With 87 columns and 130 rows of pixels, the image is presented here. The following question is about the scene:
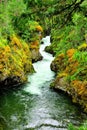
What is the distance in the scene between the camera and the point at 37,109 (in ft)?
77.3

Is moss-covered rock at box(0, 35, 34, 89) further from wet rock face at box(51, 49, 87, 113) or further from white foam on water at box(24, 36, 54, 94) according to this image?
wet rock face at box(51, 49, 87, 113)

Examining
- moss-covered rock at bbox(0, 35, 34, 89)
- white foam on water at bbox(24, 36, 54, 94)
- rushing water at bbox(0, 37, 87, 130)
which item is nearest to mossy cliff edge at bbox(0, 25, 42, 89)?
moss-covered rock at bbox(0, 35, 34, 89)

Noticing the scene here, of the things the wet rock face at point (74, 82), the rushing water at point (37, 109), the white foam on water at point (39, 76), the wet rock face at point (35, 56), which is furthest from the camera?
the wet rock face at point (35, 56)

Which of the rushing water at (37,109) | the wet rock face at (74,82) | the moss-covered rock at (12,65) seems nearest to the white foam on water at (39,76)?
the rushing water at (37,109)

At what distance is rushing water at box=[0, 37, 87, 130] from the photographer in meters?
20.3

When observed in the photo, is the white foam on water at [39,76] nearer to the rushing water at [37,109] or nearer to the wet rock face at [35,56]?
the rushing water at [37,109]

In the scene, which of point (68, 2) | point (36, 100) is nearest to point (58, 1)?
point (68, 2)

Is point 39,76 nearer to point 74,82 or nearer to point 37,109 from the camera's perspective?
point 74,82

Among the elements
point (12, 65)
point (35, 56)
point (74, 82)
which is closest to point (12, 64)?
point (12, 65)

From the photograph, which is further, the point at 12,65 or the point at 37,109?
the point at 12,65

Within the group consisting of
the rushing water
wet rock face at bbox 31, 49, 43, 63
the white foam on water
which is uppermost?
wet rock face at bbox 31, 49, 43, 63

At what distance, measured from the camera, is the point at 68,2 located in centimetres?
720

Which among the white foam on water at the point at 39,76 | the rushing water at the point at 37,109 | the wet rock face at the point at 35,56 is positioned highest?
the wet rock face at the point at 35,56

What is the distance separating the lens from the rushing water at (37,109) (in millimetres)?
20266
